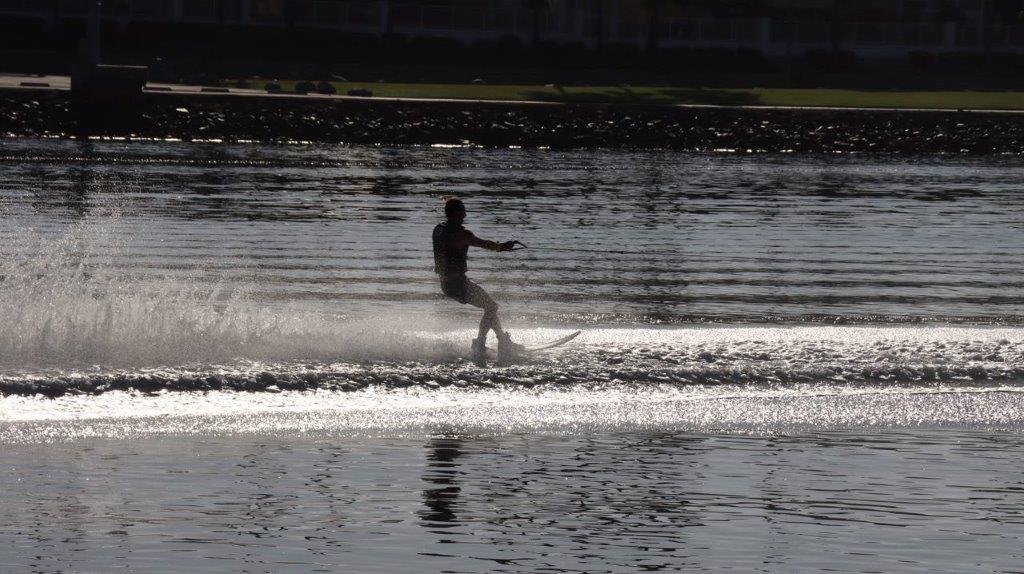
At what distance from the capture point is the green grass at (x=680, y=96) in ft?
190

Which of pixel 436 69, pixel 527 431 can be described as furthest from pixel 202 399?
pixel 436 69

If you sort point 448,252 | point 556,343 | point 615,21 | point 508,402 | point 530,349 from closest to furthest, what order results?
point 508,402, point 448,252, point 530,349, point 556,343, point 615,21

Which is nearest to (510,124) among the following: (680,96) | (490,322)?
(680,96)

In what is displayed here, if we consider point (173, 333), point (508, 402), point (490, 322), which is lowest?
point (508, 402)

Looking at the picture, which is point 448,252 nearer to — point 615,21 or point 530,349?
point 530,349

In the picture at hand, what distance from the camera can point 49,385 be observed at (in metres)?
14.0

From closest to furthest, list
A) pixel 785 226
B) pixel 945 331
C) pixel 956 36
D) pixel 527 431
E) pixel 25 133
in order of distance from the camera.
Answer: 1. pixel 527 431
2. pixel 945 331
3. pixel 785 226
4. pixel 25 133
5. pixel 956 36

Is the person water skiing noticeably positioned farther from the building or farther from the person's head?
the building

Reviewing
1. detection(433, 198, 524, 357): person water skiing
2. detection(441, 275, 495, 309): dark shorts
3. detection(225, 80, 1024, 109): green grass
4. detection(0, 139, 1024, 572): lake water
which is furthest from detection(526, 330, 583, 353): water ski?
detection(225, 80, 1024, 109): green grass

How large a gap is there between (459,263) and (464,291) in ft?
0.84

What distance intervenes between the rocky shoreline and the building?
16.1 metres

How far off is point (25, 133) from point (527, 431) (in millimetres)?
40268

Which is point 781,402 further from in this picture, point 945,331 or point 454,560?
point 454,560

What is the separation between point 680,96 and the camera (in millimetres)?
60156
